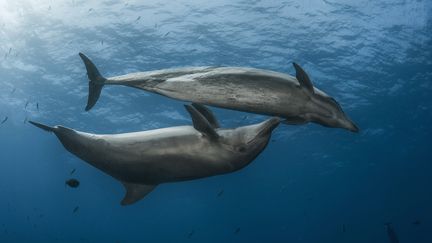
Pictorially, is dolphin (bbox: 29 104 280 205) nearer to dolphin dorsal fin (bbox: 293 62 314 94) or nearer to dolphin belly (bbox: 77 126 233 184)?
dolphin belly (bbox: 77 126 233 184)

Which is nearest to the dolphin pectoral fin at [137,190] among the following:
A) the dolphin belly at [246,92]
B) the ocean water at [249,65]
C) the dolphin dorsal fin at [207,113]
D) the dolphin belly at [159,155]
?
the dolphin belly at [159,155]

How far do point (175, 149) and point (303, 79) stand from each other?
4.31 feet

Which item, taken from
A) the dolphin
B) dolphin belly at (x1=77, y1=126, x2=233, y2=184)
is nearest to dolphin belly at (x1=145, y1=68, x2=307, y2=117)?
the dolphin

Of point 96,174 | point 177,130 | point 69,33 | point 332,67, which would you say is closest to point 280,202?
point 96,174

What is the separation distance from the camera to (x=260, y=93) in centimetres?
304

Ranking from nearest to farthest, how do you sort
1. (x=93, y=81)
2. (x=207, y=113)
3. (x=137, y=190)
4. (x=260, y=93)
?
(x=260, y=93)
(x=207, y=113)
(x=137, y=190)
(x=93, y=81)

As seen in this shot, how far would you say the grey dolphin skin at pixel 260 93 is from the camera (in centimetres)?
304

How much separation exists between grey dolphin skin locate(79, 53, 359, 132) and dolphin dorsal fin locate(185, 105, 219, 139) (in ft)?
0.29

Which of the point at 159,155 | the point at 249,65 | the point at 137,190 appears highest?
the point at 159,155

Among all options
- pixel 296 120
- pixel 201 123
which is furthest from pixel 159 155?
pixel 296 120

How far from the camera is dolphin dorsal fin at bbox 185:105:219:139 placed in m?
3.19

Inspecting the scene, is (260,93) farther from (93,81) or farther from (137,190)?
(93,81)

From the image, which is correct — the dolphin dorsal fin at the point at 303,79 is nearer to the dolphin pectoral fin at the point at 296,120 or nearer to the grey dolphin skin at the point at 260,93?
the grey dolphin skin at the point at 260,93

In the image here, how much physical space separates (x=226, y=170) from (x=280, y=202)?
61.5 metres
